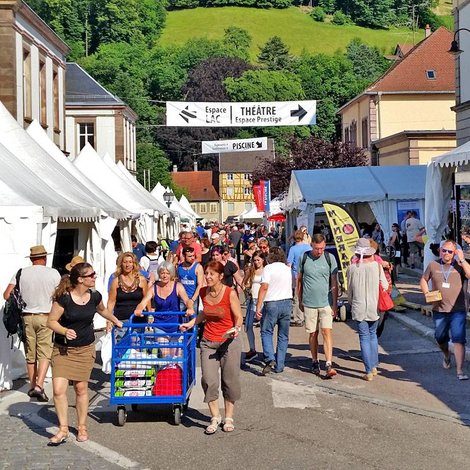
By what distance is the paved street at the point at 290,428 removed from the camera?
23.9 feet

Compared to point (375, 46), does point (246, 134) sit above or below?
below

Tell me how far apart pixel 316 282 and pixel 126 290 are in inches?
95.9

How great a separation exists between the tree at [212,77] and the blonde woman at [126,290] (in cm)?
7946

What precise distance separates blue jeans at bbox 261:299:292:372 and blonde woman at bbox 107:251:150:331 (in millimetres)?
1880

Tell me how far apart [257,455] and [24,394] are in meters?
3.90

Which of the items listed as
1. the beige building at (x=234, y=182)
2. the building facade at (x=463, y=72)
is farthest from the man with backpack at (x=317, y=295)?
the beige building at (x=234, y=182)

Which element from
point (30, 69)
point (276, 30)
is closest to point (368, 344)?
point (30, 69)

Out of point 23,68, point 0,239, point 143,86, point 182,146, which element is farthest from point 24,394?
point 143,86

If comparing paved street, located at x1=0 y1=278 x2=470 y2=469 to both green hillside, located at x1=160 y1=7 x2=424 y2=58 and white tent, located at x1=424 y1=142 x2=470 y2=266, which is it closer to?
white tent, located at x1=424 y1=142 x2=470 y2=266

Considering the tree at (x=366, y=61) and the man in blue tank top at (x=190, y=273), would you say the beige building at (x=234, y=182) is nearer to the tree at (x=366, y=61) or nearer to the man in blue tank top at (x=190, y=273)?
the tree at (x=366, y=61)

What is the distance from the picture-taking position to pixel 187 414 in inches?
360

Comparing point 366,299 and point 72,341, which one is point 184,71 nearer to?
point 366,299

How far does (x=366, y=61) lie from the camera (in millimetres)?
122688

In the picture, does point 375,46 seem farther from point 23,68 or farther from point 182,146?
point 23,68
